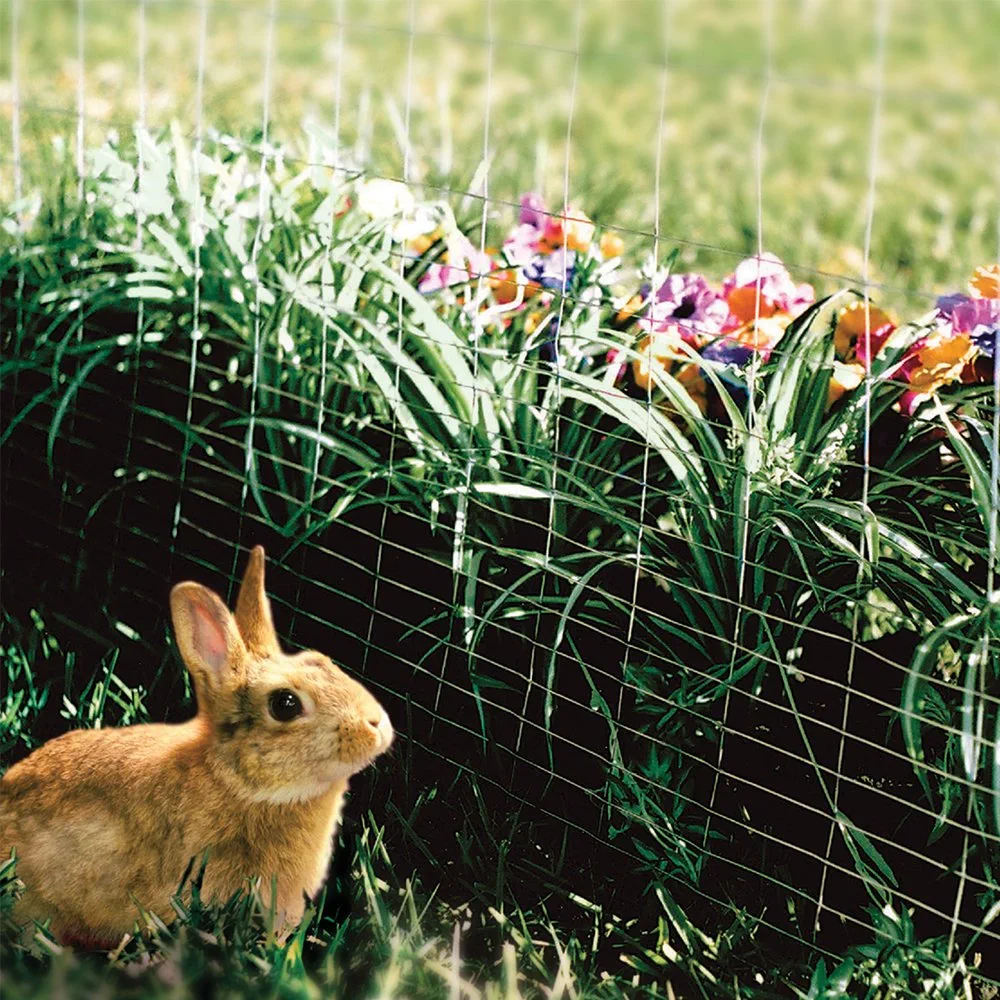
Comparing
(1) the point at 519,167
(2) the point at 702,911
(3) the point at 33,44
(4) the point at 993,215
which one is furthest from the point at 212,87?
(2) the point at 702,911

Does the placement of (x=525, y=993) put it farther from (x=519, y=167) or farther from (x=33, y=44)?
(x=33, y=44)

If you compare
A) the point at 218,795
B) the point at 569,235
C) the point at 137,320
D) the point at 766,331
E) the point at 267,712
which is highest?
the point at 569,235

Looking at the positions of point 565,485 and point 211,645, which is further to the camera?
point 565,485

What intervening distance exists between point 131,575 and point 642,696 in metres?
1.09

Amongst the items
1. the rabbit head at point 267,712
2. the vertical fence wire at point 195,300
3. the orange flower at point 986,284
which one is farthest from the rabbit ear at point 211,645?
the orange flower at point 986,284

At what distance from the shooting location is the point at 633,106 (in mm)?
7105

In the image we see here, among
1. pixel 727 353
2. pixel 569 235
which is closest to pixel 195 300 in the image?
pixel 569 235

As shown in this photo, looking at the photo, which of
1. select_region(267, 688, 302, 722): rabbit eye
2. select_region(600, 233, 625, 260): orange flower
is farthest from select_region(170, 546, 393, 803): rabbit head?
select_region(600, 233, 625, 260): orange flower

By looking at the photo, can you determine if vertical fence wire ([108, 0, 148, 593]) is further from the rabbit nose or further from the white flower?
the rabbit nose

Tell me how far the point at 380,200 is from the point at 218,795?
129 cm

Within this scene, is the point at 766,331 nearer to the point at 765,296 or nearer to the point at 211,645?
the point at 765,296

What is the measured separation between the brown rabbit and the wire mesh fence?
0.30 metres

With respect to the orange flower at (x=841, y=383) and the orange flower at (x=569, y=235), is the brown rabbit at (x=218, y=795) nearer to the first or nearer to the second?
the orange flower at (x=841, y=383)

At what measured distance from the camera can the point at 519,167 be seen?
4.96 m
